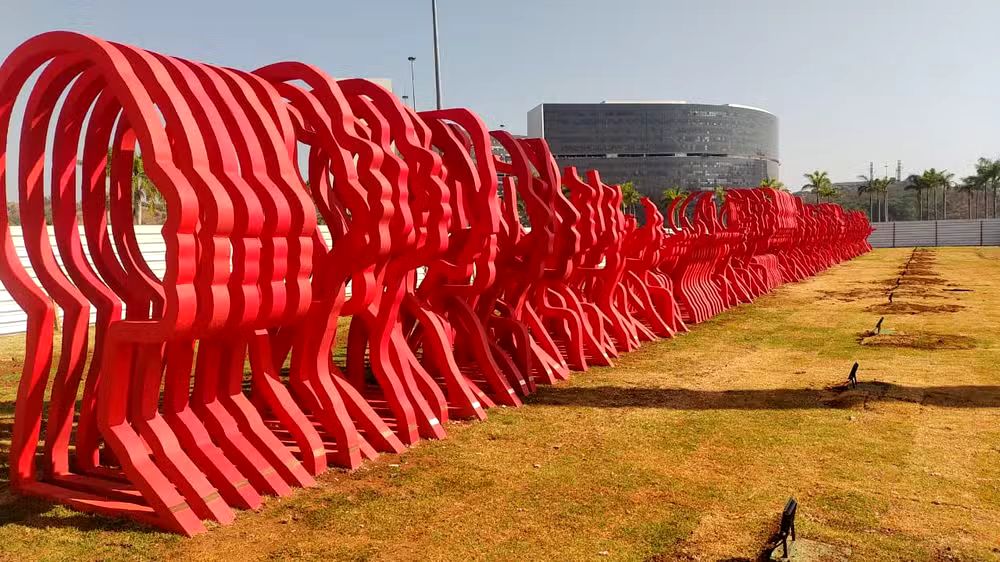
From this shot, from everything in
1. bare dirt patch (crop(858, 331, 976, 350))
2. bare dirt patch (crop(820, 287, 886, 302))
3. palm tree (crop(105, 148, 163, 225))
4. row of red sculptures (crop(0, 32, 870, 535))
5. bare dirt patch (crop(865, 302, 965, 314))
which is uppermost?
palm tree (crop(105, 148, 163, 225))

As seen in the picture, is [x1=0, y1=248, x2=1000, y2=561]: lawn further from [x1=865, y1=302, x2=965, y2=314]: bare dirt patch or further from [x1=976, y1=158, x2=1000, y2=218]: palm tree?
[x1=976, y1=158, x2=1000, y2=218]: palm tree

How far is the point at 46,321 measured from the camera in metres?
5.22

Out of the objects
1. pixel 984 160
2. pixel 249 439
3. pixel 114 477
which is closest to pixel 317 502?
pixel 249 439

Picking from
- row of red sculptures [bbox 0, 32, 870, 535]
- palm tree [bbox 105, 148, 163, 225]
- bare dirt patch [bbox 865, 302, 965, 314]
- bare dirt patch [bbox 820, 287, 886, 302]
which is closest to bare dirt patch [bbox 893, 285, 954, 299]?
bare dirt patch [bbox 820, 287, 886, 302]

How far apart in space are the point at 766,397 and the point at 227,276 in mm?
5473

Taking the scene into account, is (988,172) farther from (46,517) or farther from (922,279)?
(46,517)

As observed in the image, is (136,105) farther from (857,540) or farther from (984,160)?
(984,160)

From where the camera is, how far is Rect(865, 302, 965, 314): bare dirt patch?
53.1 feet

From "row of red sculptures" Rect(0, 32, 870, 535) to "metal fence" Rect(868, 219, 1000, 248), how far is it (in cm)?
6689

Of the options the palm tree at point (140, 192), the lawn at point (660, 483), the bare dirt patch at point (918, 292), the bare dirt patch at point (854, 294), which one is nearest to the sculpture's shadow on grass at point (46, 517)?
the lawn at point (660, 483)

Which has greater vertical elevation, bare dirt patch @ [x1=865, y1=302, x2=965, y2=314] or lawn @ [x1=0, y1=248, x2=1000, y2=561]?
lawn @ [x1=0, y1=248, x2=1000, y2=561]

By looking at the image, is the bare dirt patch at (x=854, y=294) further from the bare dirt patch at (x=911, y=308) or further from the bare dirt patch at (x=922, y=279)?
the bare dirt patch at (x=922, y=279)

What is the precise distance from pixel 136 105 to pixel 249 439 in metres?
2.17

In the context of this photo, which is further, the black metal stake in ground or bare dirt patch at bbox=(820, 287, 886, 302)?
bare dirt patch at bbox=(820, 287, 886, 302)
